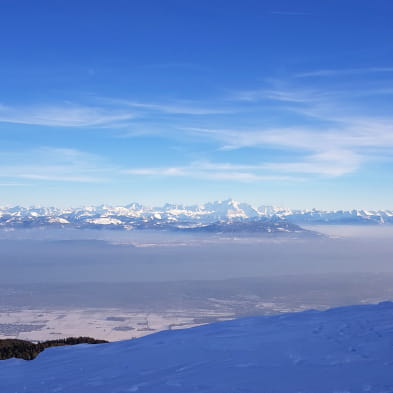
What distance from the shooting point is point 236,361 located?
25.3ft

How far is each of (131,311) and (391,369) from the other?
80.0m

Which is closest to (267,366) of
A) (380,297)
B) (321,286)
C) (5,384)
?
(5,384)

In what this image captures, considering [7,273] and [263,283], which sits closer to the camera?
[263,283]

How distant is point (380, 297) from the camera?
300 ft

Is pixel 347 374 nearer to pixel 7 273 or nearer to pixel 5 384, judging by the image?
pixel 5 384

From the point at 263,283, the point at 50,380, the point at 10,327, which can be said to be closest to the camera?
the point at 50,380

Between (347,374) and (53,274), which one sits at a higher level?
(347,374)

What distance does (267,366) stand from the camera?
7.23 metres

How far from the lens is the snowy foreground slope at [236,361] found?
6.48 meters

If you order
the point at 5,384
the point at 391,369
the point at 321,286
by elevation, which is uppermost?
the point at 391,369

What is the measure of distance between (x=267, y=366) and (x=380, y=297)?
95760 mm

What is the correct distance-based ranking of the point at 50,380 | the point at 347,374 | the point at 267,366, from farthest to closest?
the point at 50,380
the point at 267,366
the point at 347,374

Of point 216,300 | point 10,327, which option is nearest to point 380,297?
point 216,300

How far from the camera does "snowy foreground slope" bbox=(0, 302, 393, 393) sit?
6484 mm
